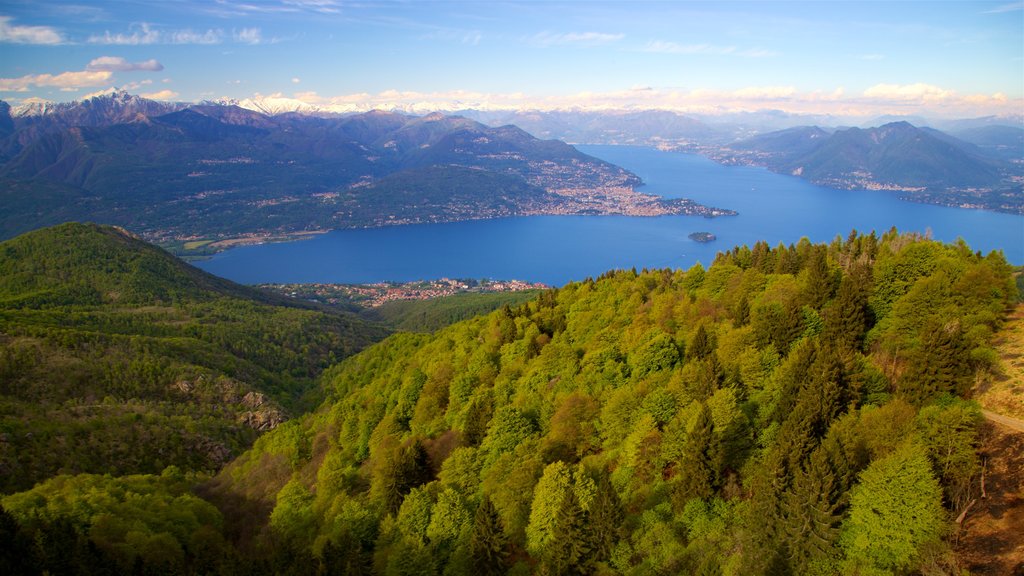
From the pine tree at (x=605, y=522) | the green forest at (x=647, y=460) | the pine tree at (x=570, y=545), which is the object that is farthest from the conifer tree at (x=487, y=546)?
the pine tree at (x=605, y=522)

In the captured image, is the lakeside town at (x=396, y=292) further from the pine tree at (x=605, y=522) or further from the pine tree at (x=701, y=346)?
the pine tree at (x=605, y=522)

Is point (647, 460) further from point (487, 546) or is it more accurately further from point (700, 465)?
point (487, 546)

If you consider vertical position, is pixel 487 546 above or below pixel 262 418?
above

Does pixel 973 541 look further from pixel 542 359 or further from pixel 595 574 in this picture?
pixel 542 359

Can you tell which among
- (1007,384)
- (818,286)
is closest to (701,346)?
(818,286)

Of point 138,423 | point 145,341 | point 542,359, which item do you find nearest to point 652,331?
point 542,359

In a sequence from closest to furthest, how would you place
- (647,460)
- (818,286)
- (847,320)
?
(647,460)
(847,320)
(818,286)

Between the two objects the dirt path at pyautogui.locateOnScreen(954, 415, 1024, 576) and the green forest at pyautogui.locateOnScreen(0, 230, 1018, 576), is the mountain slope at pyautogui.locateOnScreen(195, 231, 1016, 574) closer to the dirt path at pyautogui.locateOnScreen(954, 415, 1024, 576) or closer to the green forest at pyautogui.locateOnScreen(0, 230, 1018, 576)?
the green forest at pyautogui.locateOnScreen(0, 230, 1018, 576)
